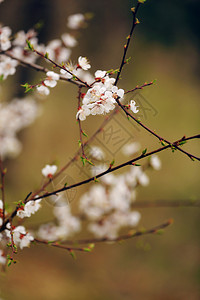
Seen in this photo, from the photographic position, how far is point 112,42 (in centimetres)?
776

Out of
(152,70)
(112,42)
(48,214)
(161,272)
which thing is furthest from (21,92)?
(152,70)

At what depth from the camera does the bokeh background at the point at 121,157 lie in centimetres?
343

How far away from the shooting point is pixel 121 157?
5.29m

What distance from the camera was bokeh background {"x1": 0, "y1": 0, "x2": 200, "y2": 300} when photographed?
3432 millimetres

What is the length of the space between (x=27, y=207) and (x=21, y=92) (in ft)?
11.8

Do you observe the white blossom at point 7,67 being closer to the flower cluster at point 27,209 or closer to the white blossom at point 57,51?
the white blossom at point 57,51

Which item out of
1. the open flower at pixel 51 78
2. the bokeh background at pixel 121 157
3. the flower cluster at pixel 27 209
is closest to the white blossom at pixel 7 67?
the open flower at pixel 51 78

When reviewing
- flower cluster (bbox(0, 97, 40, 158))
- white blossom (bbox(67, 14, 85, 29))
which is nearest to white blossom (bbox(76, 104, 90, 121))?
white blossom (bbox(67, 14, 85, 29))

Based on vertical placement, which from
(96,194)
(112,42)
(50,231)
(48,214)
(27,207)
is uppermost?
(112,42)

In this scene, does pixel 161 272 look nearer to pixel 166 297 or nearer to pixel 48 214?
pixel 166 297

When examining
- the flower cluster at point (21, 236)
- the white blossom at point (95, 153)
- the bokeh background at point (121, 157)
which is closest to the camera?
the flower cluster at point (21, 236)

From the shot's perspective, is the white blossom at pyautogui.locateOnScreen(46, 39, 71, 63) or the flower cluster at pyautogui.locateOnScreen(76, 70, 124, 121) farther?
the white blossom at pyautogui.locateOnScreen(46, 39, 71, 63)

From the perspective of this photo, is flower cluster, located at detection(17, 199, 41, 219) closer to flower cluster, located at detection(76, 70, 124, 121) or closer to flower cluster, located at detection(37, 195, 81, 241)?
flower cluster, located at detection(76, 70, 124, 121)

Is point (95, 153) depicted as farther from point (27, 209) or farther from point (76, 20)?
point (76, 20)
